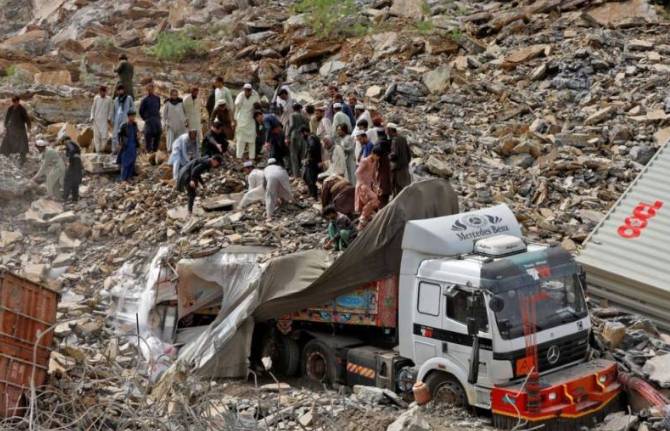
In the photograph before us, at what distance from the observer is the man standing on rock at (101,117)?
18.8 meters

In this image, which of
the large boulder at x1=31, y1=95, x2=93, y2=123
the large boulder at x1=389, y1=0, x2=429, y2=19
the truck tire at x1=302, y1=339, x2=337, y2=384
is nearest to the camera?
the truck tire at x1=302, y1=339, x2=337, y2=384

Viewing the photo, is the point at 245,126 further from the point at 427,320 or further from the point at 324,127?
the point at 427,320

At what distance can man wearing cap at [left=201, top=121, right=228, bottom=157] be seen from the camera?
1639 cm

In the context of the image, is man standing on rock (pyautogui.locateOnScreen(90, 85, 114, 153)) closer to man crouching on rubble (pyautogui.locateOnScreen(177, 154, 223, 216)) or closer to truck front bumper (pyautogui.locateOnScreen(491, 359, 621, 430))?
man crouching on rubble (pyautogui.locateOnScreen(177, 154, 223, 216))

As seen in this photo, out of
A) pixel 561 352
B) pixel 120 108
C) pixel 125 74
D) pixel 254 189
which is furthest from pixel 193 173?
pixel 561 352

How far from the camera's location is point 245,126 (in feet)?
56.1

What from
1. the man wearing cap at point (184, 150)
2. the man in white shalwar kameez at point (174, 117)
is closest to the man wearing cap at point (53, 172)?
the man in white shalwar kameez at point (174, 117)

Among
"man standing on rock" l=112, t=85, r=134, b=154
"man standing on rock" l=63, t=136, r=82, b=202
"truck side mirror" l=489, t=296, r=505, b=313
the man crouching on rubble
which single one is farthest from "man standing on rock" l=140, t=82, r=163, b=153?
"truck side mirror" l=489, t=296, r=505, b=313

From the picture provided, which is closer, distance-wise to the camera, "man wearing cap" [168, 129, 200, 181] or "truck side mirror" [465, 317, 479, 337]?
"truck side mirror" [465, 317, 479, 337]

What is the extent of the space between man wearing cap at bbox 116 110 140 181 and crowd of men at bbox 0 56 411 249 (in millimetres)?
17

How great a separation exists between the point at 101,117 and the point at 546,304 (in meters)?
A: 11.4

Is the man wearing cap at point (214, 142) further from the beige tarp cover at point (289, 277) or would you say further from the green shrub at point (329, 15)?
the green shrub at point (329, 15)

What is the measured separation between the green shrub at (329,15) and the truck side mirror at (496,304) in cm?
1590

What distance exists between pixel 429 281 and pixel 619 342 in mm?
2449
